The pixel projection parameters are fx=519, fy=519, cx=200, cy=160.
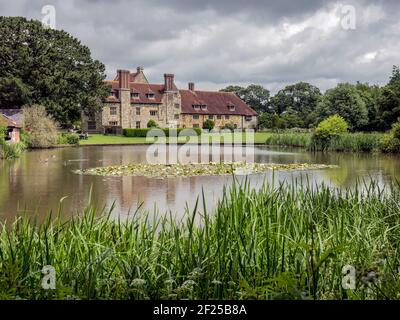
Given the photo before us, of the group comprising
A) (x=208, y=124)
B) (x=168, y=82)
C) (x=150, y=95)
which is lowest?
(x=208, y=124)

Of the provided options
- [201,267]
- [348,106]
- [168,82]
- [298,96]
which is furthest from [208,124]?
[201,267]

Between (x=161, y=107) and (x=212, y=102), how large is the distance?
7.18m

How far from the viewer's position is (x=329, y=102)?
4303 cm

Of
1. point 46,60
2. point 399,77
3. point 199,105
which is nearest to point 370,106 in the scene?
point 399,77

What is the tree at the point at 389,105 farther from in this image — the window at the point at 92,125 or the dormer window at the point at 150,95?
the window at the point at 92,125

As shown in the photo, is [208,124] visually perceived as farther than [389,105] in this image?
Yes

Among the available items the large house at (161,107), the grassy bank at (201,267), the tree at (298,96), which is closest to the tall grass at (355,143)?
the large house at (161,107)

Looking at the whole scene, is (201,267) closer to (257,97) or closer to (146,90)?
(146,90)

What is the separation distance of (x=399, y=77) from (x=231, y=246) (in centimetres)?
5378

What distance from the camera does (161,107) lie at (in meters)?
56.7

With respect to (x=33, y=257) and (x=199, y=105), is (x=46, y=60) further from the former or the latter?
→ (x=33, y=257)

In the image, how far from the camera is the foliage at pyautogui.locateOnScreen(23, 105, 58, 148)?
3209cm

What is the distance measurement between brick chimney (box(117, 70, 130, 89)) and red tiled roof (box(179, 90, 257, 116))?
7.16 meters

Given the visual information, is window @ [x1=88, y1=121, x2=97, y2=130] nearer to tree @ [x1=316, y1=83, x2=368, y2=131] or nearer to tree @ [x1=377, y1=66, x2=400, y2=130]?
tree @ [x1=316, y1=83, x2=368, y2=131]
